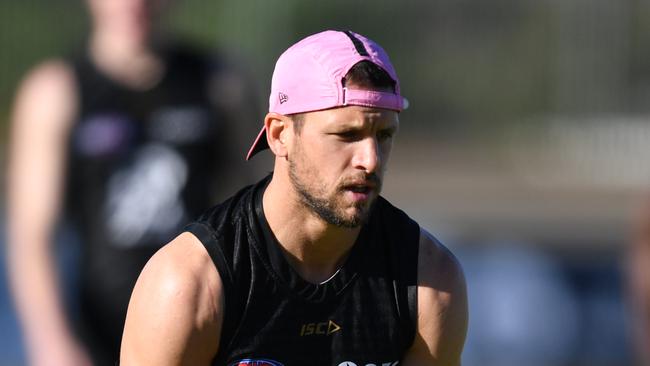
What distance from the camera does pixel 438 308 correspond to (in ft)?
13.3

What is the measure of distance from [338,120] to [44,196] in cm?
288

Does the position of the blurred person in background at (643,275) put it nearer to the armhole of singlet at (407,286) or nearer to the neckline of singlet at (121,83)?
the neckline of singlet at (121,83)

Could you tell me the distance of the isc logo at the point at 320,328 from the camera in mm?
3924

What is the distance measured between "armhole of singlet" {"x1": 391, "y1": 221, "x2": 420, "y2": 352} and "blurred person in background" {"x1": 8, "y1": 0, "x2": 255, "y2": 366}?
7.42 ft

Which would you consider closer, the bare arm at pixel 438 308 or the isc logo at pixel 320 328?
the isc logo at pixel 320 328

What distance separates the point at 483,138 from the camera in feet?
46.8

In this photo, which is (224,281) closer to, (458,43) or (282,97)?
(282,97)

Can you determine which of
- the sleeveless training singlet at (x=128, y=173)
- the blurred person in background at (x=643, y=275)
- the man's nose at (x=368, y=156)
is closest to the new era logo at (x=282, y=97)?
the man's nose at (x=368, y=156)

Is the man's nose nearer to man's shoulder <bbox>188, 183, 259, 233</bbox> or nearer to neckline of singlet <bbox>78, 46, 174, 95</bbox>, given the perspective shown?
man's shoulder <bbox>188, 183, 259, 233</bbox>

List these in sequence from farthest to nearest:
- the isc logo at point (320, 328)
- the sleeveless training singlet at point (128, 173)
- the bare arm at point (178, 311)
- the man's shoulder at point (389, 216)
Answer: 1. the sleeveless training singlet at point (128, 173)
2. the man's shoulder at point (389, 216)
3. the isc logo at point (320, 328)
4. the bare arm at point (178, 311)

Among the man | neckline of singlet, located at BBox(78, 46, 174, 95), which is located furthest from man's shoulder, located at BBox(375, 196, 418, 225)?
neckline of singlet, located at BBox(78, 46, 174, 95)

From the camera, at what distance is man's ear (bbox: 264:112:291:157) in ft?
13.0

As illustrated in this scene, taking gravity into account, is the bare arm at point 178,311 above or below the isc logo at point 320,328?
above

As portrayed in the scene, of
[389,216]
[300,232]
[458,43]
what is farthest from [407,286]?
[458,43]
